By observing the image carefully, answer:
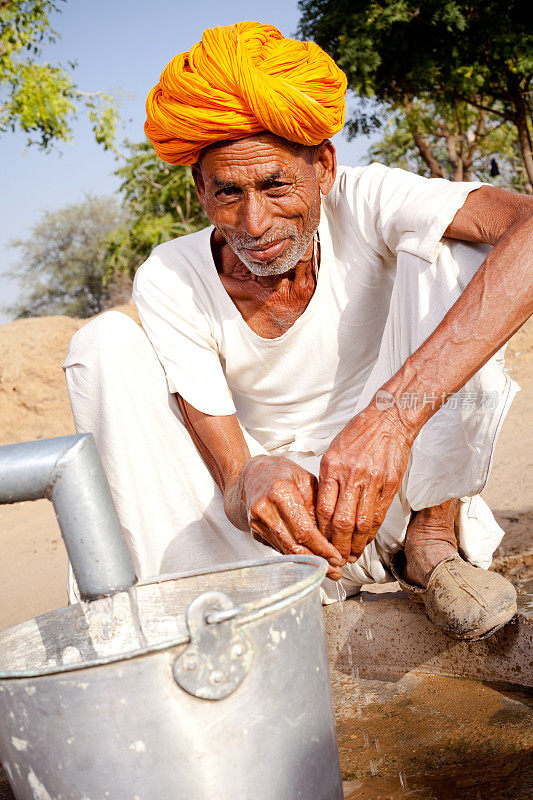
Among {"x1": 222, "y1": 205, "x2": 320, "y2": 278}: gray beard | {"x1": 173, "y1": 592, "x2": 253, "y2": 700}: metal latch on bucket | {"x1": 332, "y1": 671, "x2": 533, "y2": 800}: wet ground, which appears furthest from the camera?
{"x1": 222, "y1": 205, "x2": 320, "y2": 278}: gray beard

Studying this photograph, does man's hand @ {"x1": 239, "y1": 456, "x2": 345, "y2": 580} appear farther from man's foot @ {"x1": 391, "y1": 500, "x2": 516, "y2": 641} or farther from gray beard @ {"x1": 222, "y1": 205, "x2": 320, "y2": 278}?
gray beard @ {"x1": 222, "y1": 205, "x2": 320, "y2": 278}

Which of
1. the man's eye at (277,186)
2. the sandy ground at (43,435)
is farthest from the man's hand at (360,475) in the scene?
the sandy ground at (43,435)

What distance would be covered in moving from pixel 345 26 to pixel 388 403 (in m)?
10.6

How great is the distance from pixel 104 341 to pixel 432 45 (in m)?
10.7

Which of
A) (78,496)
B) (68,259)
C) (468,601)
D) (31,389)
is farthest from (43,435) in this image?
(68,259)

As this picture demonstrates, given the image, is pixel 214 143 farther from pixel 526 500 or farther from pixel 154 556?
pixel 526 500

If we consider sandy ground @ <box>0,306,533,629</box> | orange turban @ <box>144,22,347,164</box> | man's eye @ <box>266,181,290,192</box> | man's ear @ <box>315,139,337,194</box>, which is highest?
orange turban @ <box>144,22,347,164</box>

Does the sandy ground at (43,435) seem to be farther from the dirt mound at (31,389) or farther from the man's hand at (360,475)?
the man's hand at (360,475)

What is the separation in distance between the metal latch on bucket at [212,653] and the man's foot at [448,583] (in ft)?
2.76

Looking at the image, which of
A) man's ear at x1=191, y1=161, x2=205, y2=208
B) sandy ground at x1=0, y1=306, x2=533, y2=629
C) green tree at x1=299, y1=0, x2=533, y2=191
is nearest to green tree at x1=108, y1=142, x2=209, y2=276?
green tree at x1=299, y1=0, x2=533, y2=191

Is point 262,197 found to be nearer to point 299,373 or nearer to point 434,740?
point 299,373

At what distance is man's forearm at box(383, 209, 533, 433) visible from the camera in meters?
1.76

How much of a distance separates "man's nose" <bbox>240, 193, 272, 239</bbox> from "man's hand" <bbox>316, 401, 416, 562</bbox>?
632mm

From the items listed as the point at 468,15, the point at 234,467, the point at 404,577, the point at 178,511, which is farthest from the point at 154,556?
the point at 468,15
